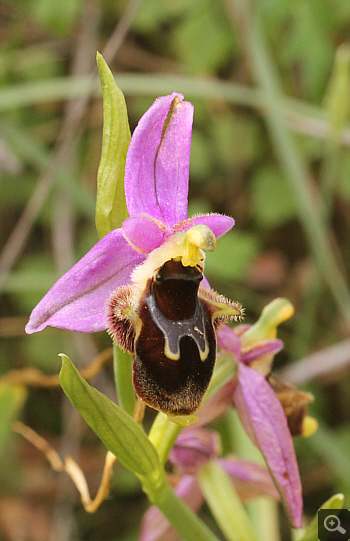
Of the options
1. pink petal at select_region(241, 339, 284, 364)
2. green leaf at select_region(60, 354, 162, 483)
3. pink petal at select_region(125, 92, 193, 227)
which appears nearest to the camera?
green leaf at select_region(60, 354, 162, 483)

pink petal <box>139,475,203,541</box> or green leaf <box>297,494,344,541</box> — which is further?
pink petal <box>139,475,203,541</box>

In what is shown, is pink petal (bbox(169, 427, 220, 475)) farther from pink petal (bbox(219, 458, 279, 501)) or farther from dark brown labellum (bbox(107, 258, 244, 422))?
dark brown labellum (bbox(107, 258, 244, 422))

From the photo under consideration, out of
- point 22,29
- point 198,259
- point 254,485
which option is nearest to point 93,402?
point 198,259

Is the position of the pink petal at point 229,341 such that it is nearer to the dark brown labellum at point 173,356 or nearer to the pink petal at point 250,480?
the dark brown labellum at point 173,356

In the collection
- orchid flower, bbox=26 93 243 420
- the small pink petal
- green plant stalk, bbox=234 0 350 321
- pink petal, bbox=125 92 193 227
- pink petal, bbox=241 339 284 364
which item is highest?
green plant stalk, bbox=234 0 350 321

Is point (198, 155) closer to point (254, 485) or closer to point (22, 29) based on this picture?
point (22, 29)

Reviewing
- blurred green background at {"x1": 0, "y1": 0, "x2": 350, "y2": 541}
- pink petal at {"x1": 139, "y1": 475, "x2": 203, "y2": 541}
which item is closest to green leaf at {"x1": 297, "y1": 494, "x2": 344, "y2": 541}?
pink petal at {"x1": 139, "y1": 475, "x2": 203, "y2": 541}

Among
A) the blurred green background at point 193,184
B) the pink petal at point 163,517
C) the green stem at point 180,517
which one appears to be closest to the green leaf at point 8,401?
the blurred green background at point 193,184

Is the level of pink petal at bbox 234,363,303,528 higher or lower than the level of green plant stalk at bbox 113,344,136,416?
lower
